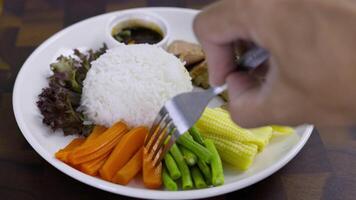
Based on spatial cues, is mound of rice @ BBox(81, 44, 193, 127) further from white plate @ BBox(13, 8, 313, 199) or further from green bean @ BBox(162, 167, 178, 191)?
green bean @ BBox(162, 167, 178, 191)

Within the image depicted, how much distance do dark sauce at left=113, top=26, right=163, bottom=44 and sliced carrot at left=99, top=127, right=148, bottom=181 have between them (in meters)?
0.66

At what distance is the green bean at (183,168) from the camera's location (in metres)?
1.51

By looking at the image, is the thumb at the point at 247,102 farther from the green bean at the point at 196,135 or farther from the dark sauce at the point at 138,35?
the dark sauce at the point at 138,35

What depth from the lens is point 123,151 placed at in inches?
63.9

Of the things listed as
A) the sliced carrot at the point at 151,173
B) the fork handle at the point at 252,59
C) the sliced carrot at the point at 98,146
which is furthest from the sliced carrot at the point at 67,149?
the fork handle at the point at 252,59

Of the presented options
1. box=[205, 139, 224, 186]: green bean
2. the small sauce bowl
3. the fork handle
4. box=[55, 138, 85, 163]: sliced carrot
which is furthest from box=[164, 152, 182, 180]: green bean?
the small sauce bowl

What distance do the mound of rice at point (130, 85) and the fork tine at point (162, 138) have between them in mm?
280

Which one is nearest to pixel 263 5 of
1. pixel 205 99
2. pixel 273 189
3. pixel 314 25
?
pixel 314 25

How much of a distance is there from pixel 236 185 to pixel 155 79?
24.4 inches

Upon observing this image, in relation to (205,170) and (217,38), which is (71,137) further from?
(217,38)

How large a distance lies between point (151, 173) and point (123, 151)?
14 cm

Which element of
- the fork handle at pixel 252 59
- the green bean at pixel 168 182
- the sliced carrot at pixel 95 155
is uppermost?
the fork handle at pixel 252 59

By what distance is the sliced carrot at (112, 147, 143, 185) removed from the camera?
1547 mm

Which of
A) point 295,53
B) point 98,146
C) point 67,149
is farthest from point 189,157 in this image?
point 295,53
